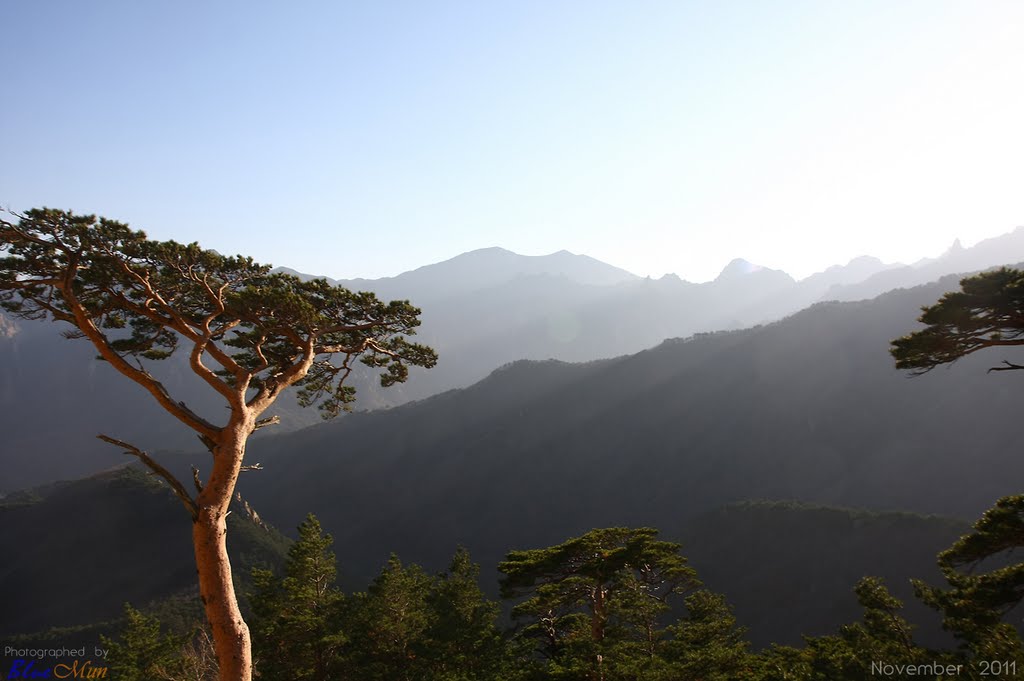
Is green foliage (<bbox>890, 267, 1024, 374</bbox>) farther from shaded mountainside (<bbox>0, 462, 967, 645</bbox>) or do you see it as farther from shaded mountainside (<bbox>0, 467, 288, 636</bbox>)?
shaded mountainside (<bbox>0, 467, 288, 636</bbox>)

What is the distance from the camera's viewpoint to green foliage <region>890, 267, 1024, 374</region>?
8062 mm

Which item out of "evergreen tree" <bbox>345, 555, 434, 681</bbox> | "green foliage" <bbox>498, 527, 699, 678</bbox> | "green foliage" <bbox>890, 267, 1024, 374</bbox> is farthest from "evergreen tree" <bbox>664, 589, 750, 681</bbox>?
"evergreen tree" <bbox>345, 555, 434, 681</bbox>

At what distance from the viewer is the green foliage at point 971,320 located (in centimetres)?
806

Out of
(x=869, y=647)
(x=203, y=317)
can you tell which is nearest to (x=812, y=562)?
(x=869, y=647)

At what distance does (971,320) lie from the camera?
8.38 metres

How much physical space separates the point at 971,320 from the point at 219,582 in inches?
513

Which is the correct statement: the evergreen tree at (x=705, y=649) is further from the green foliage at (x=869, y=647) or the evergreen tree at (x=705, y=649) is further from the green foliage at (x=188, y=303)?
the green foliage at (x=188, y=303)

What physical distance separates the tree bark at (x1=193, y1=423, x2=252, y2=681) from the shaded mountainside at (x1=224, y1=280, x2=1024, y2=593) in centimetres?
9170

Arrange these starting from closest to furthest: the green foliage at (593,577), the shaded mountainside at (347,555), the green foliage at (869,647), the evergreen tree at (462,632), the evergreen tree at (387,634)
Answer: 1. the green foliage at (593,577)
2. the green foliage at (869,647)
3. the evergreen tree at (462,632)
4. the evergreen tree at (387,634)
5. the shaded mountainside at (347,555)

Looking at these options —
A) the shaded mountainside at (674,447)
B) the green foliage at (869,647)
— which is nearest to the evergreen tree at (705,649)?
the green foliage at (869,647)

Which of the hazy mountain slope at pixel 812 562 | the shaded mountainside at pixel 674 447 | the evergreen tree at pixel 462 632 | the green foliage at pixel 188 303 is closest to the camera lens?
the green foliage at pixel 188 303

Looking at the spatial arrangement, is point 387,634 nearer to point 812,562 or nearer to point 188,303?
point 188,303

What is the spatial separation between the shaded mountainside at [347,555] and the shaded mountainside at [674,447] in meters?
11.6

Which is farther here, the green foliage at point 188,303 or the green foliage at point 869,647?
the green foliage at point 869,647
